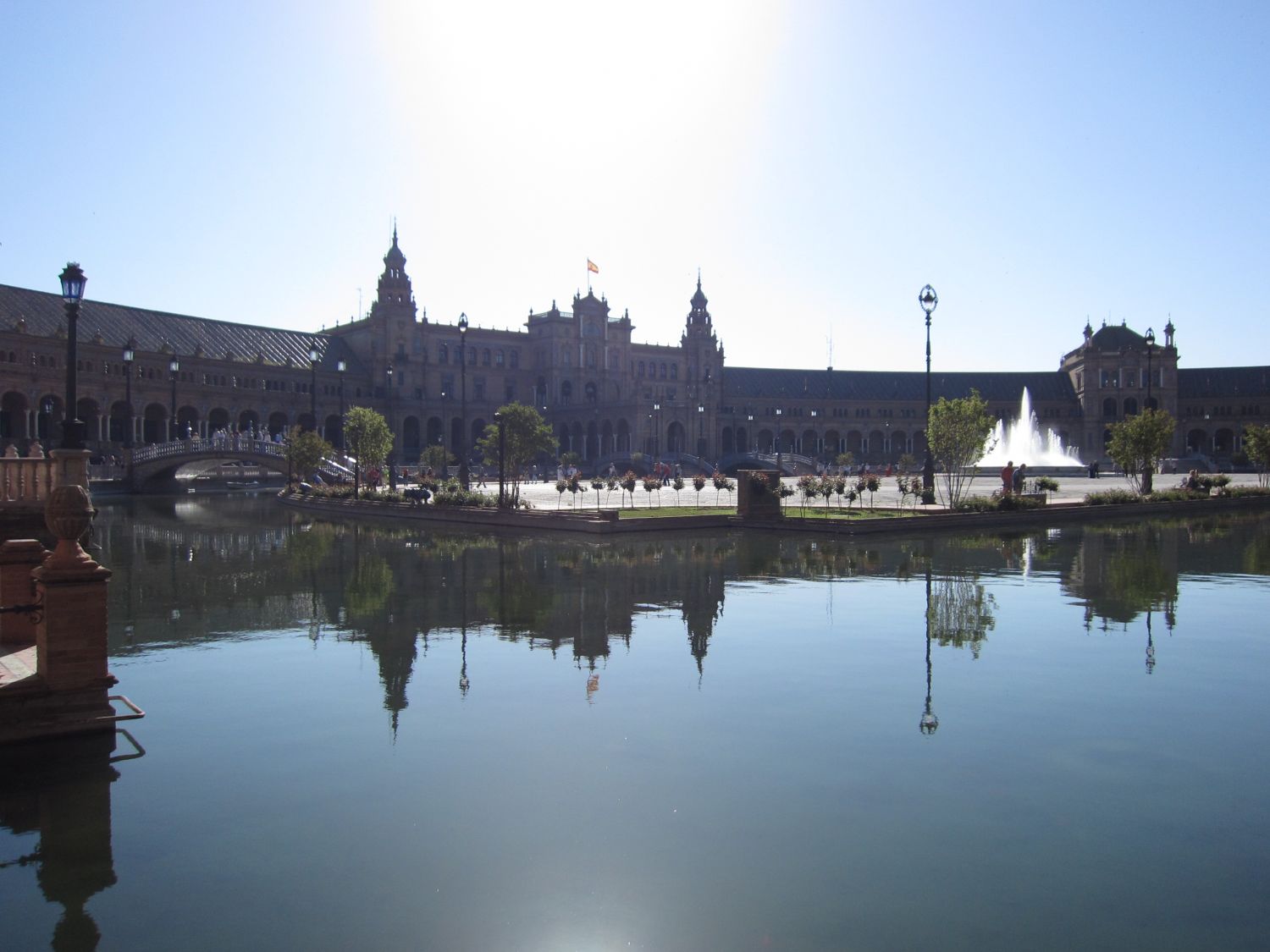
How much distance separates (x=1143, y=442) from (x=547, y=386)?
3382 inches

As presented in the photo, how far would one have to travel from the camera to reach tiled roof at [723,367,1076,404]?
14000cm

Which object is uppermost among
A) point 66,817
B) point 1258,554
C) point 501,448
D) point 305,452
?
point 305,452

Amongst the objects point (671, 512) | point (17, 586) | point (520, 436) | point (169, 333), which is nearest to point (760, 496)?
point (671, 512)

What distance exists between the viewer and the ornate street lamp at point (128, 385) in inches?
2119

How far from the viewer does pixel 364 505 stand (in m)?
44.9

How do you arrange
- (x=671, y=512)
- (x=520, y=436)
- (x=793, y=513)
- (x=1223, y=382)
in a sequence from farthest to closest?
1. (x=1223, y=382)
2. (x=520, y=436)
3. (x=671, y=512)
4. (x=793, y=513)

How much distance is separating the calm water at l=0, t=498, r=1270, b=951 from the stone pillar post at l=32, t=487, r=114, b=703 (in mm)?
910

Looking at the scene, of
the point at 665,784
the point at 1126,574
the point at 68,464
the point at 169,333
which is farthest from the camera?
the point at 169,333

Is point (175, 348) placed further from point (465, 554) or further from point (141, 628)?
point (141, 628)

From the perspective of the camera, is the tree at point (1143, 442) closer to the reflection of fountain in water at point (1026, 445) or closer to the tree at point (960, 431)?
the tree at point (960, 431)

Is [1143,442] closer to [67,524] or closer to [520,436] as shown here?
[520,436]

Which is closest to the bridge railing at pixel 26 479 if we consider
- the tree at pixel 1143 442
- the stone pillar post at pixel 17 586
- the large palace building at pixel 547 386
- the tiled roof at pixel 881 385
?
the stone pillar post at pixel 17 586

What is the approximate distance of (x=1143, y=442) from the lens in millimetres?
48094

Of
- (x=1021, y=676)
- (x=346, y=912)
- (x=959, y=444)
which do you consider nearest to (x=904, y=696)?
(x=1021, y=676)
